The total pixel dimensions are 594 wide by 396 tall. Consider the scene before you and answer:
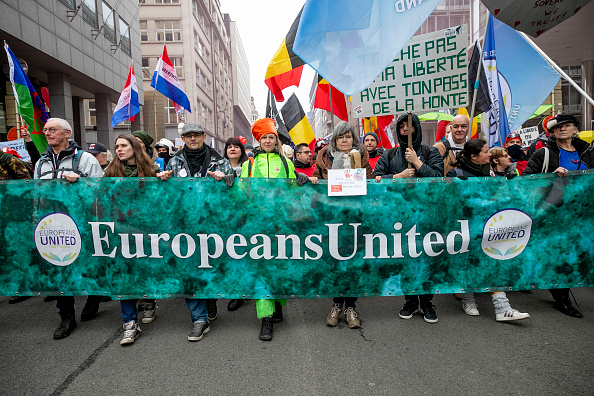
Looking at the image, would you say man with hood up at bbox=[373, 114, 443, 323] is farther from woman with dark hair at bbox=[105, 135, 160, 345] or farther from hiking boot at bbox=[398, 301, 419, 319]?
woman with dark hair at bbox=[105, 135, 160, 345]

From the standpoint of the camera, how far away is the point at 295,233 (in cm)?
360

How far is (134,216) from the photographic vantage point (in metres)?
3.59

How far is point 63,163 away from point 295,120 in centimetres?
467

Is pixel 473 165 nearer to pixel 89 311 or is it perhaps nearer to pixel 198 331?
pixel 198 331

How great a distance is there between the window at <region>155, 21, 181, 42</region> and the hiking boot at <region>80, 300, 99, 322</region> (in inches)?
1461

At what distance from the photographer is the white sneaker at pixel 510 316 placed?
3566mm

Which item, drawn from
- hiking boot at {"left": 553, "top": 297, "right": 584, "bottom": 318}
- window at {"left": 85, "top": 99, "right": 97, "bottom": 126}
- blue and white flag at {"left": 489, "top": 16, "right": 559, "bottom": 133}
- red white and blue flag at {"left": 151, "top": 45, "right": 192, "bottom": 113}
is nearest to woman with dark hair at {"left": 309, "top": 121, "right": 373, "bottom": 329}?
hiking boot at {"left": 553, "top": 297, "right": 584, "bottom": 318}

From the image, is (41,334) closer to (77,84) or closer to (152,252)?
(152,252)

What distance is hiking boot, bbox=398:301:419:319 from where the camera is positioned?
151 inches

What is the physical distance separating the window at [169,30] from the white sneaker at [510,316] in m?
A: 38.7

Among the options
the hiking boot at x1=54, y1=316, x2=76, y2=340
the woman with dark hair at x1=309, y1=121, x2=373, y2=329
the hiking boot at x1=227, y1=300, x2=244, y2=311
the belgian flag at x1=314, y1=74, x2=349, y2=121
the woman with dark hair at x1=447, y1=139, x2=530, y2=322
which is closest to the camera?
the hiking boot at x1=54, y1=316, x2=76, y2=340

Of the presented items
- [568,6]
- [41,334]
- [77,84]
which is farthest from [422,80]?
[77,84]

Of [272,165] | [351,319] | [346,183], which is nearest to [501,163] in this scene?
[346,183]

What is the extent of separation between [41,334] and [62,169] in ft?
5.31
